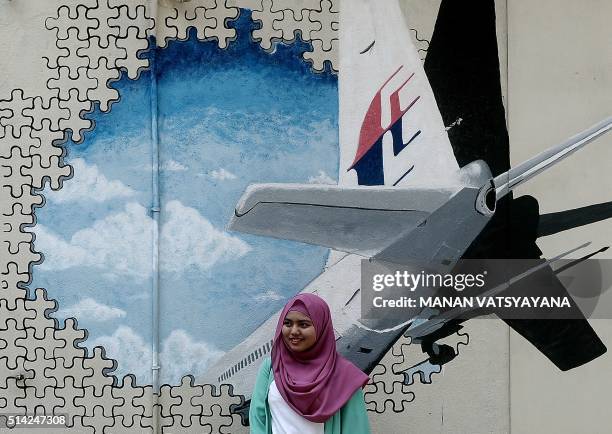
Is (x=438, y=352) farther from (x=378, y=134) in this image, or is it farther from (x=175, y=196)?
(x=175, y=196)

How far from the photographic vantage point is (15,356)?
4402 millimetres

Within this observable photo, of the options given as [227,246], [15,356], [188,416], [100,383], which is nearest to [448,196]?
[227,246]

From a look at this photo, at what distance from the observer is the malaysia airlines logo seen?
4.56 metres

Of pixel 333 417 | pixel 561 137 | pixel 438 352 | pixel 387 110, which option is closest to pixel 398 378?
pixel 438 352

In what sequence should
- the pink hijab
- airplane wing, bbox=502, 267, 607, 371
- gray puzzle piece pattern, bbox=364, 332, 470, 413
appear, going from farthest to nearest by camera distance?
airplane wing, bbox=502, 267, 607, 371, gray puzzle piece pattern, bbox=364, 332, 470, 413, the pink hijab

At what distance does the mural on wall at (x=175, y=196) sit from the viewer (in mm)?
4434

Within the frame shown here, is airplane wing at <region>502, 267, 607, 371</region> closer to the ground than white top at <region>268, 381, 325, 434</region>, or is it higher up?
higher up

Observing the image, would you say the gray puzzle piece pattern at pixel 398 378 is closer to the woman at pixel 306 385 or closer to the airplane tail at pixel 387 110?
the woman at pixel 306 385

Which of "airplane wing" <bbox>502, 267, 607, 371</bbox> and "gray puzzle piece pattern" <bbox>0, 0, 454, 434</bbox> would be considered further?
"airplane wing" <bbox>502, 267, 607, 371</bbox>

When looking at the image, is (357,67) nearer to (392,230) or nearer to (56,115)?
(392,230)

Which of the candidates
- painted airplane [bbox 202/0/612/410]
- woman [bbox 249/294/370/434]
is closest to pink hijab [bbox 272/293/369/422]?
woman [bbox 249/294/370/434]

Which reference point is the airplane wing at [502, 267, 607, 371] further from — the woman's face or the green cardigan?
the woman's face

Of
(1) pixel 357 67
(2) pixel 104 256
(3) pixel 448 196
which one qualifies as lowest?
(2) pixel 104 256

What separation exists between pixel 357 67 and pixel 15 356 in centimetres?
228
